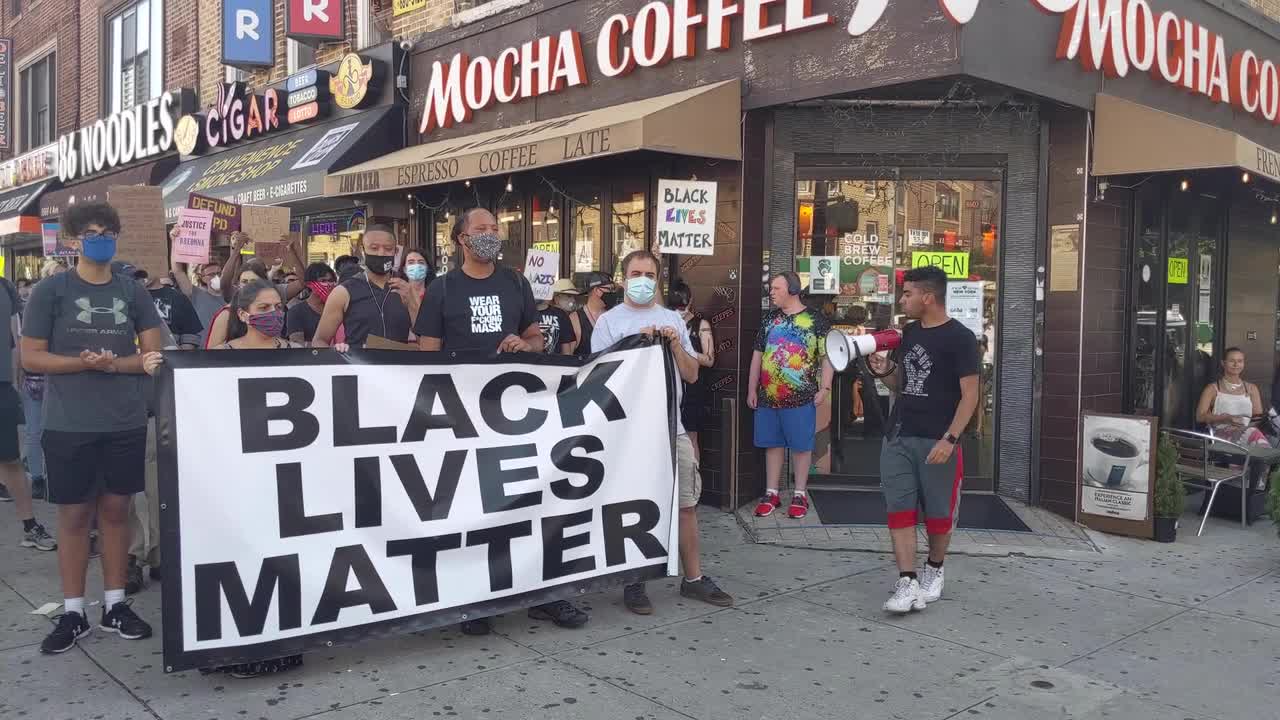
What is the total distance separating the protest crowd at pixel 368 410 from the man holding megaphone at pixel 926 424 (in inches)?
0.4

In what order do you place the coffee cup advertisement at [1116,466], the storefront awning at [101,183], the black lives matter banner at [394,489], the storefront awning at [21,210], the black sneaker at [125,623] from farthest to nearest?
the storefront awning at [21,210] < the storefront awning at [101,183] < the coffee cup advertisement at [1116,466] < the black sneaker at [125,623] < the black lives matter banner at [394,489]

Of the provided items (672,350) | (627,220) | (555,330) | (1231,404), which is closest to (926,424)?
(672,350)

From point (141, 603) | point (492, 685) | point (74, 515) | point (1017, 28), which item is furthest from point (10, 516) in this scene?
point (1017, 28)

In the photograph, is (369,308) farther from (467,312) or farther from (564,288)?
(564,288)

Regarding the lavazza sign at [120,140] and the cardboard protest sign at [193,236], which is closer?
the cardboard protest sign at [193,236]

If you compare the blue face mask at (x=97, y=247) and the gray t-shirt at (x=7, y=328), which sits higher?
the blue face mask at (x=97, y=247)

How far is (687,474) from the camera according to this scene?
531 centimetres

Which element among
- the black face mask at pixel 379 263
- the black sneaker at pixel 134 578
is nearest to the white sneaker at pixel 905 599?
the black face mask at pixel 379 263

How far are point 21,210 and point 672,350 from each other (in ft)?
59.9

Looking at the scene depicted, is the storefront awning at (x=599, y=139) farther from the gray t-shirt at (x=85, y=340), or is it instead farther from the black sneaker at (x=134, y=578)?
the black sneaker at (x=134, y=578)

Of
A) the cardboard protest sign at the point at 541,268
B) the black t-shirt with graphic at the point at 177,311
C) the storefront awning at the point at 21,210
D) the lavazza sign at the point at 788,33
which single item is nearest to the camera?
the black t-shirt with graphic at the point at 177,311

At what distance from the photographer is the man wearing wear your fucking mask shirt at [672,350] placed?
5203mm

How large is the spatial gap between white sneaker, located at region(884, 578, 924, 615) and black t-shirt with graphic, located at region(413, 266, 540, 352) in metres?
2.37

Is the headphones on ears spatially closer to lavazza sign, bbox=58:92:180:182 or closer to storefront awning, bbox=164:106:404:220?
storefront awning, bbox=164:106:404:220
